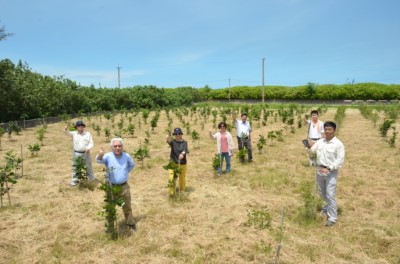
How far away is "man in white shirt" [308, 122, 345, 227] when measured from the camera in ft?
15.6

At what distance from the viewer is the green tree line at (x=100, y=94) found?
1839 centimetres

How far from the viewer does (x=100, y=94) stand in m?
28.3

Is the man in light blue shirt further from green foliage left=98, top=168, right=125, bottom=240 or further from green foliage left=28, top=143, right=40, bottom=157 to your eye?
green foliage left=28, top=143, right=40, bottom=157

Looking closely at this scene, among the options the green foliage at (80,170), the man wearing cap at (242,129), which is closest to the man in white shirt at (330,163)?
the man wearing cap at (242,129)

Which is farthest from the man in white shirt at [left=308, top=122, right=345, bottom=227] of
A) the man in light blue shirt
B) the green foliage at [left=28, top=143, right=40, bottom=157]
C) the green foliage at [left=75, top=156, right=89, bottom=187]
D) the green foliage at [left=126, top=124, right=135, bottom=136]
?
the green foliage at [left=126, top=124, right=135, bottom=136]

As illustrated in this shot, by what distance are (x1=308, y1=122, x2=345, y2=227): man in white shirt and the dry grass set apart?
353mm

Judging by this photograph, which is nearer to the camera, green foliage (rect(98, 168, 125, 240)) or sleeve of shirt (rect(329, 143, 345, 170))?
green foliage (rect(98, 168, 125, 240))

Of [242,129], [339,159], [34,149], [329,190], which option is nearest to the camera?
[339,159]

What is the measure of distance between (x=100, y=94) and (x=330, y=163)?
26183 mm

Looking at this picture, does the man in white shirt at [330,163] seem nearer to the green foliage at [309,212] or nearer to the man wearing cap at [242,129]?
the green foliage at [309,212]

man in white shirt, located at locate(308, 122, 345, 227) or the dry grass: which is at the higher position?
man in white shirt, located at locate(308, 122, 345, 227)

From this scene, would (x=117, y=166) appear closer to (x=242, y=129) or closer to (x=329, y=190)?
(x=329, y=190)

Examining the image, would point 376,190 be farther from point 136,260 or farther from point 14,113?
point 14,113

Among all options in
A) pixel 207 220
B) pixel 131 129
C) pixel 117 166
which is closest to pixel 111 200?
pixel 117 166
